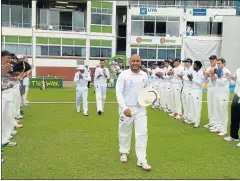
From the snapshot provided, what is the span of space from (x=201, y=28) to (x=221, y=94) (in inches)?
1428

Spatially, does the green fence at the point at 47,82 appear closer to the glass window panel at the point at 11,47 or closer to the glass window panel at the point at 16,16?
the glass window panel at the point at 11,47

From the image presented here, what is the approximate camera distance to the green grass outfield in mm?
5785

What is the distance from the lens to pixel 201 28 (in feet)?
144

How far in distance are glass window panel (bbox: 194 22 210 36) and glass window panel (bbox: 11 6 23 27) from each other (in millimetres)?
22011

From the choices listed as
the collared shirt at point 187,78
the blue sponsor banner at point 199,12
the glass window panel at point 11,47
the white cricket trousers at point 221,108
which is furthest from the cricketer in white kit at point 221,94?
the blue sponsor banner at point 199,12

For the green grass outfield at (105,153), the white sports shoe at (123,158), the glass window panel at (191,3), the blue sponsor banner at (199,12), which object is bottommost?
the green grass outfield at (105,153)

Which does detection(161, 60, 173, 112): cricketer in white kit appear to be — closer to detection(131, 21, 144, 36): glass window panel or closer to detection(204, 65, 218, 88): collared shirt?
detection(204, 65, 218, 88): collared shirt

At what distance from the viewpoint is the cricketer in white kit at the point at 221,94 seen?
9102 mm

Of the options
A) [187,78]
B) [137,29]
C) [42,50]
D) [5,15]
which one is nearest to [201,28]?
[137,29]

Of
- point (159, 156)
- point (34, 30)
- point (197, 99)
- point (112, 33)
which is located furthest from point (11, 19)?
point (159, 156)

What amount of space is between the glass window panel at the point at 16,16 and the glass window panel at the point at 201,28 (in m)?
22.0

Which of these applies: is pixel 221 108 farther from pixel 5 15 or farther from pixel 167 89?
pixel 5 15

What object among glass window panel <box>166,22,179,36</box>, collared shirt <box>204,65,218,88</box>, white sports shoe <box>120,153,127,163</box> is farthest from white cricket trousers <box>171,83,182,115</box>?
glass window panel <box>166,22,179,36</box>

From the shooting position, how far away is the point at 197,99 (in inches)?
411
